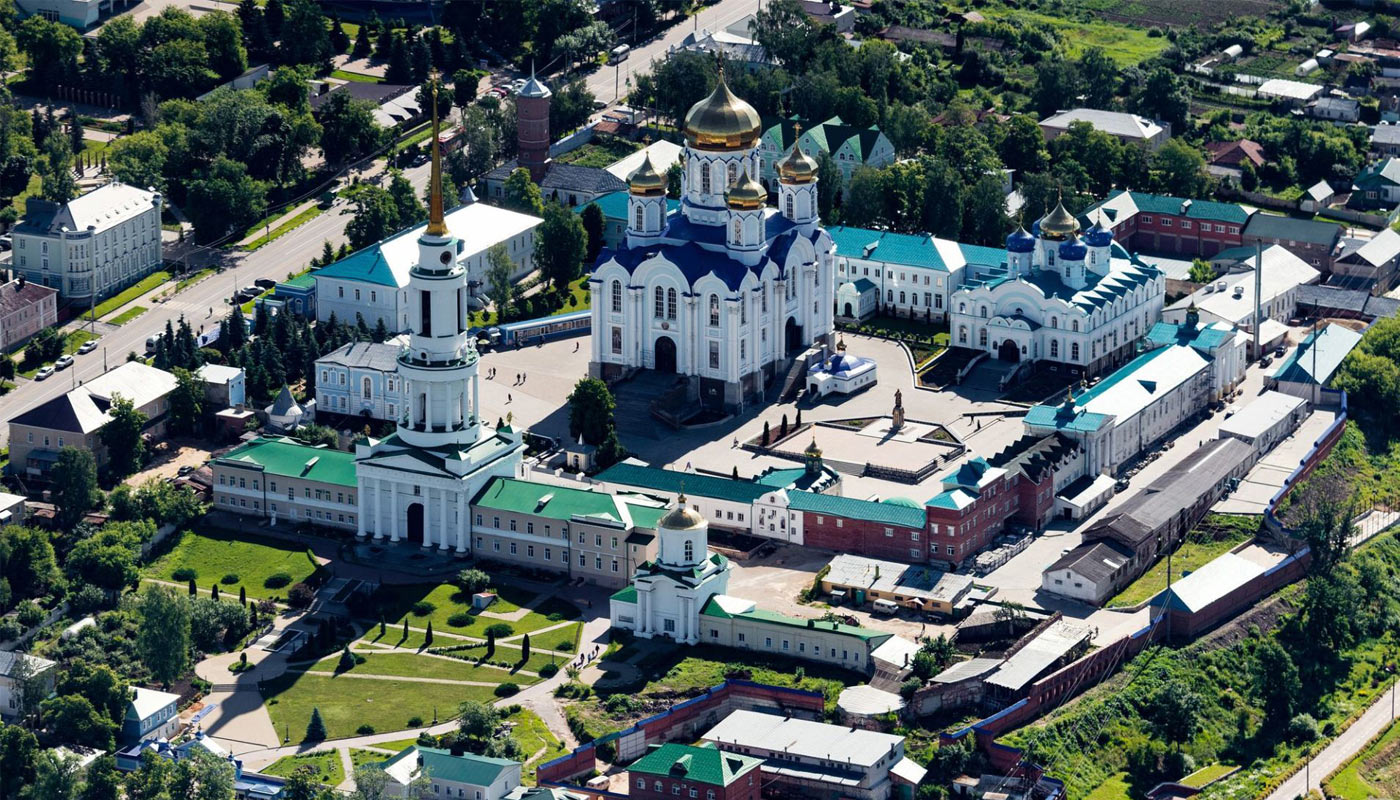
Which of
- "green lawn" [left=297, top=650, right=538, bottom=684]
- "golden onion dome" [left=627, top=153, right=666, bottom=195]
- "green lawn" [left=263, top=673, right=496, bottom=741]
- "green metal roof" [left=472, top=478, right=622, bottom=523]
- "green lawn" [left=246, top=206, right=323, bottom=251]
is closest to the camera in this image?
"green lawn" [left=263, top=673, right=496, bottom=741]

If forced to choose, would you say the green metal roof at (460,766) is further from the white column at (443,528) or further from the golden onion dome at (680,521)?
the white column at (443,528)

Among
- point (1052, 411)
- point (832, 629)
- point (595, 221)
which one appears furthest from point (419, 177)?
point (832, 629)

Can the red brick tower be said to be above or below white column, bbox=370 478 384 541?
above

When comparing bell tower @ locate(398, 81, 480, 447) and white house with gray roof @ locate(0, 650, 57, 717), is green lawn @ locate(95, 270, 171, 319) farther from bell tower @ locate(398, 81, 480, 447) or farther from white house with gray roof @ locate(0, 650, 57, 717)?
white house with gray roof @ locate(0, 650, 57, 717)

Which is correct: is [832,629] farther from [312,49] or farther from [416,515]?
[312,49]

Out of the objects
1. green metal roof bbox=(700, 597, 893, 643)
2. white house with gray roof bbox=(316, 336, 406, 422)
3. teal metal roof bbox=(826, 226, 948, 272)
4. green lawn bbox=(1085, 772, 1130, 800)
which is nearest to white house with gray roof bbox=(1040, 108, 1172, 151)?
teal metal roof bbox=(826, 226, 948, 272)

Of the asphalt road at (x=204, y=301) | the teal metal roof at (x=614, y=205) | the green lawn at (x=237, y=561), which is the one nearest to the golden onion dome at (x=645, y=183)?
the teal metal roof at (x=614, y=205)

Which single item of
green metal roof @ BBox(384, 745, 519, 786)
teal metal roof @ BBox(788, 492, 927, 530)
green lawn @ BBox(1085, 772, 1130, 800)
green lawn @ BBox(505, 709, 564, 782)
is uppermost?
teal metal roof @ BBox(788, 492, 927, 530)
